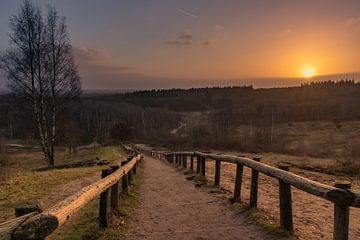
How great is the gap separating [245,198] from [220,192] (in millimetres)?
1074

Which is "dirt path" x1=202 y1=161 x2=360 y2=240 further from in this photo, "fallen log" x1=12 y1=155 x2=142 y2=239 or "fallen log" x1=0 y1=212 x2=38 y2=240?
"fallen log" x1=0 y1=212 x2=38 y2=240

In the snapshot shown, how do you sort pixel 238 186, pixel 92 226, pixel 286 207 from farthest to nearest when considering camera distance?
pixel 238 186, pixel 92 226, pixel 286 207

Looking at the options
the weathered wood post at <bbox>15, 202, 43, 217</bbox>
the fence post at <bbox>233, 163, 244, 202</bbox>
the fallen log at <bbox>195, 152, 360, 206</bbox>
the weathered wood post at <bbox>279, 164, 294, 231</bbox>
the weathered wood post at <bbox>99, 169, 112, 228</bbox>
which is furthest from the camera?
the fence post at <bbox>233, 163, 244, 202</bbox>

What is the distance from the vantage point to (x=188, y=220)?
8156mm

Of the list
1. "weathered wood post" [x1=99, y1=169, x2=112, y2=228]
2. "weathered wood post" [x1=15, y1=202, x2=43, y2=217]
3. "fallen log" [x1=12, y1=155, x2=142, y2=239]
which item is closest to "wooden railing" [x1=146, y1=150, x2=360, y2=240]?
"weathered wood post" [x1=99, y1=169, x2=112, y2=228]

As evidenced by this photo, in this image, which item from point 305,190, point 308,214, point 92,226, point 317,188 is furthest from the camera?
point 308,214

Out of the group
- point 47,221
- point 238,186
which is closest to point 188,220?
point 238,186

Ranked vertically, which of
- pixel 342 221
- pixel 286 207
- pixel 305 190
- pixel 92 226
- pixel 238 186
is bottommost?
pixel 92 226

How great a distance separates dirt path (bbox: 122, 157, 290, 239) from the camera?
702cm

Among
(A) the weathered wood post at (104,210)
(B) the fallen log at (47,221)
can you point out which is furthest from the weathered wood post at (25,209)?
(A) the weathered wood post at (104,210)

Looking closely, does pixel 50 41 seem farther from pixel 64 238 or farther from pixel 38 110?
pixel 64 238

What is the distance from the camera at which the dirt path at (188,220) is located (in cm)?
702

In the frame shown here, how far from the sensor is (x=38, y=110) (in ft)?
85.7

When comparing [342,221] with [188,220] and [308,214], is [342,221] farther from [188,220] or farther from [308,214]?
[308,214]
